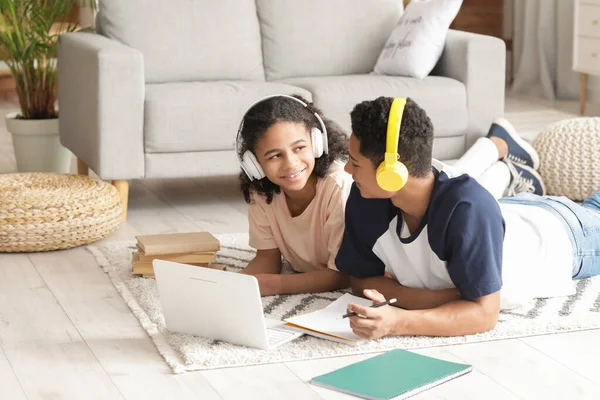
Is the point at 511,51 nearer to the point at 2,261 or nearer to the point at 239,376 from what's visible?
the point at 2,261

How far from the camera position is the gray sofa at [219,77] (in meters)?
3.58

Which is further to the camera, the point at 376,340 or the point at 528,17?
the point at 528,17

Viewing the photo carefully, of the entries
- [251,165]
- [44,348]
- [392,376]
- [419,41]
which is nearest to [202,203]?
[419,41]

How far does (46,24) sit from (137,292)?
5.99 ft

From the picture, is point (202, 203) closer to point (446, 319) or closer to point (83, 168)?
point (83, 168)

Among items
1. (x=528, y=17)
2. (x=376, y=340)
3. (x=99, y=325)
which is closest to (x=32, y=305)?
(x=99, y=325)

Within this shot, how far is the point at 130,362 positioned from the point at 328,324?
0.45 m

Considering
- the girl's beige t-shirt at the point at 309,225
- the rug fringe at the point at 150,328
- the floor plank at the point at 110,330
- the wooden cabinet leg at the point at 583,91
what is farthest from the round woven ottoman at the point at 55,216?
the wooden cabinet leg at the point at 583,91

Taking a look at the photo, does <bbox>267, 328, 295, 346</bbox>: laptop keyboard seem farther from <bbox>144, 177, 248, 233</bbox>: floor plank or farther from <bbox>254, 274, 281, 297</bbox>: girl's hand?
<bbox>144, 177, 248, 233</bbox>: floor plank

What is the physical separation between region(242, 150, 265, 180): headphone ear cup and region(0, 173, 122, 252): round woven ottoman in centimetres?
90

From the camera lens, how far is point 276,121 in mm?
2453

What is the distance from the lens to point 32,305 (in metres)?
2.66

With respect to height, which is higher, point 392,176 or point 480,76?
point 392,176

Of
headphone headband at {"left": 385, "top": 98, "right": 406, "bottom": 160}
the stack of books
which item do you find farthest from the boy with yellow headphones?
the stack of books
